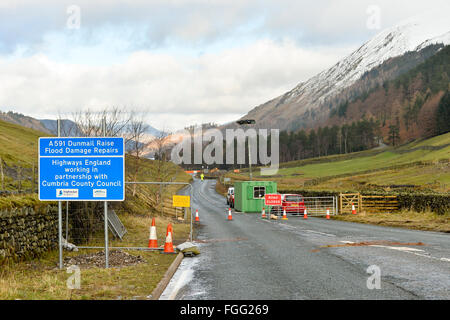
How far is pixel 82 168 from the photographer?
11.0 metres

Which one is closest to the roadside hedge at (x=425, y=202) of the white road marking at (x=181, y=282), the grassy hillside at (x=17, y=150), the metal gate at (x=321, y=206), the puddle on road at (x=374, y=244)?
the metal gate at (x=321, y=206)

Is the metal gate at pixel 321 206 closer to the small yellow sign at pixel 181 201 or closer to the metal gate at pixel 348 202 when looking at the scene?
the metal gate at pixel 348 202

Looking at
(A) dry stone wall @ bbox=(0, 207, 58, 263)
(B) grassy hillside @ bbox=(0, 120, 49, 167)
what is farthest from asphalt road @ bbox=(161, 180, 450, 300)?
(B) grassy hillside @ bbox=(0, 120, 49, 167)

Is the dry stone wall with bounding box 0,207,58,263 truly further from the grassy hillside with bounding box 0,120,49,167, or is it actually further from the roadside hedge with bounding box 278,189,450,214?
the grassy hillside with bounding box 0,120,49,167

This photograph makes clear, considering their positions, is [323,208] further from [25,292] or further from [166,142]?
[25,292]

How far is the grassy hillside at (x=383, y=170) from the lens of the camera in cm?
7044

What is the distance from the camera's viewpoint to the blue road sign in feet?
35.9

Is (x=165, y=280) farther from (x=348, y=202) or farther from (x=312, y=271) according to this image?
(x=348, y=202)

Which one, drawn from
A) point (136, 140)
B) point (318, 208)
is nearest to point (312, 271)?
point (136, 140)

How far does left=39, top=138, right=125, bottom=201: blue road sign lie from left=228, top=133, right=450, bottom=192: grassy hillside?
167 feet

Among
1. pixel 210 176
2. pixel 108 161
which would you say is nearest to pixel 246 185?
pixel 108 161

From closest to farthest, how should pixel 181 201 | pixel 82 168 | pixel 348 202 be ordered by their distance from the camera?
pixel 82 168, pixel 181 201, pixel 348 202

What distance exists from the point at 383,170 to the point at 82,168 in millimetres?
91341

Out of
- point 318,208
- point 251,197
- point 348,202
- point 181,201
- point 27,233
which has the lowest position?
point 318,208
